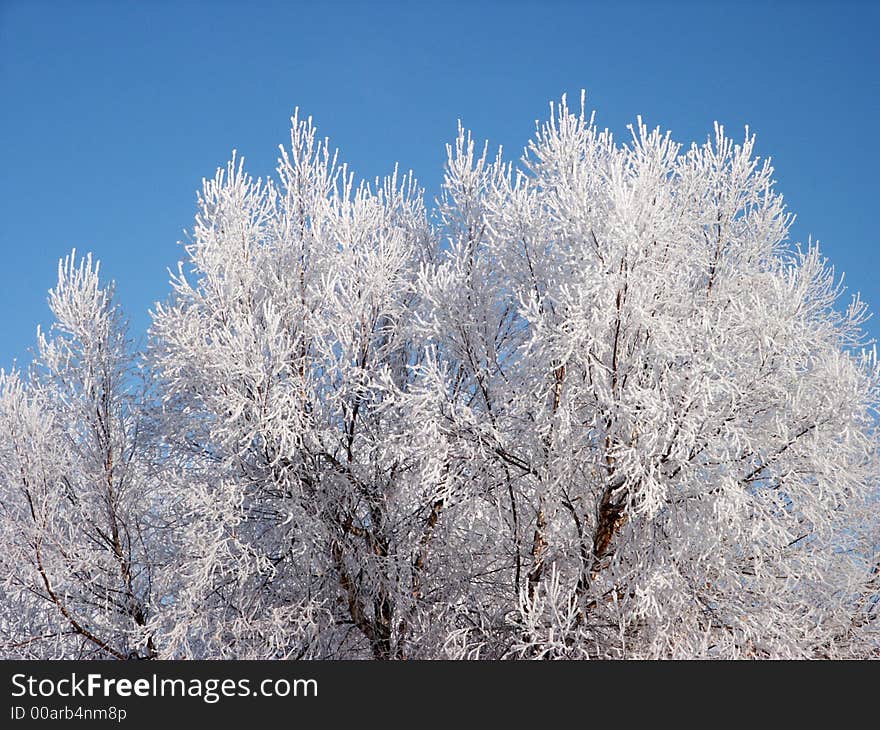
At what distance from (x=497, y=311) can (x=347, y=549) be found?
2.85 meters

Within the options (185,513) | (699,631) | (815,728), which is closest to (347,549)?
(185,513)

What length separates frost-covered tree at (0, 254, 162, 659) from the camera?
966 centimetres

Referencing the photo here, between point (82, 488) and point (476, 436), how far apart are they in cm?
491

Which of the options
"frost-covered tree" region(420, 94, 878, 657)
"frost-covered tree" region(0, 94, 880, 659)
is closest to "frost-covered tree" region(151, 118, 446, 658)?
"frost-covered tree" region(0, 94, 880, 659)

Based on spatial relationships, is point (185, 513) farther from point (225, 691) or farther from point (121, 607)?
point (225, 691)

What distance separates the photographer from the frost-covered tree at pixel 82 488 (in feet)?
31.7

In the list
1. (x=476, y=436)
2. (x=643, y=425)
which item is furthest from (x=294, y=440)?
(x=643, y=425)

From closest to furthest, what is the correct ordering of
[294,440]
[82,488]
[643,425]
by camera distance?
[643,425] → [294,440] → [82,488]

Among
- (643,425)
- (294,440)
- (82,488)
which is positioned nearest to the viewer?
(643,425)

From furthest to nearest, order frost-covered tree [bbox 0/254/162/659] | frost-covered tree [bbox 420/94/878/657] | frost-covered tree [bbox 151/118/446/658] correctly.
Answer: frost-covered tree [bbox 0/254/162/659]
frost-covered tree [bbox 151/118/446/658]
frost-covered tree [bbox 420/94/878/657]

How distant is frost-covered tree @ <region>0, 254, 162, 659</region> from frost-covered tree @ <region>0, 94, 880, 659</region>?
4 cm

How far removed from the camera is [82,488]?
10.1m

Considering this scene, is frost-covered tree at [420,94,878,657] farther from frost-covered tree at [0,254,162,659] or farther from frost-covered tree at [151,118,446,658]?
frost-covered tree at [0,254,162,659]

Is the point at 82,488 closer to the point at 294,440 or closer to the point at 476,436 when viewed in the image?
the point at 294,440
